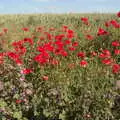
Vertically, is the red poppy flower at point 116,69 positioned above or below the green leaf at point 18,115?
above

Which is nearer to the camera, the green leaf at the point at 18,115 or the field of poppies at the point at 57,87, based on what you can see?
the field of poppies at the point at 57,87

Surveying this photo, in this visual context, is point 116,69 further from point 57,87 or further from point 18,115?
point 18,115

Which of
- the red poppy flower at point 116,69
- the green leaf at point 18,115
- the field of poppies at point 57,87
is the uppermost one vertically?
the red poppy flower at point 116,69

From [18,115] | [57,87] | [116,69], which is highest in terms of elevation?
[116,69]

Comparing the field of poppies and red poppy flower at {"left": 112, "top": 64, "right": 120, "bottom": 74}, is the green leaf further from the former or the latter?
red poppy flower at {"left": 112, "top": 64, "right": 120, "bottom": 74}

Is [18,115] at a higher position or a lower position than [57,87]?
lower

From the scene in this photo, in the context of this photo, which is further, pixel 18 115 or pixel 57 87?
pixel 18 115

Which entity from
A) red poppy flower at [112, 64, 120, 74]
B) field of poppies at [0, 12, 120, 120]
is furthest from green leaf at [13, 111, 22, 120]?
red poppy flower at [112, 64, 120, 74]

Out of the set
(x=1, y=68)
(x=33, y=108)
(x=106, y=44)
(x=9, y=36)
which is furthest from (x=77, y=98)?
(x=9, y=36)

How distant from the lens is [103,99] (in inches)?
234

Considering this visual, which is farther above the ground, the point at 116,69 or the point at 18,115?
the point at 116,69

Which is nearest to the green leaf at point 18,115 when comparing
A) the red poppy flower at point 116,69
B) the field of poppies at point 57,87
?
the field of poppies at point 57,87

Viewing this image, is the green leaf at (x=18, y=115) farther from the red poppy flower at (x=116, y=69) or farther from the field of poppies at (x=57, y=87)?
the red poppy flower at (x=116, y=69)

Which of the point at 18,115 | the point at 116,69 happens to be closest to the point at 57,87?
the point at 18,115
